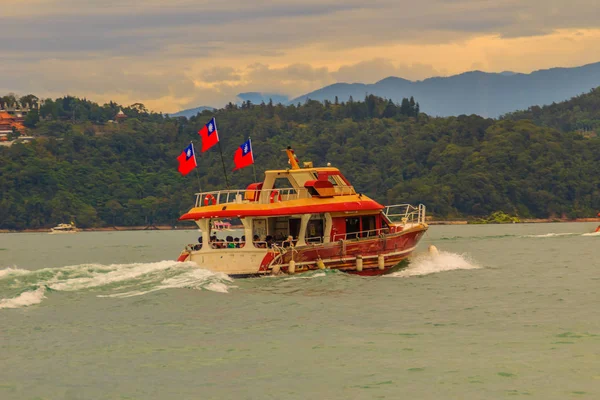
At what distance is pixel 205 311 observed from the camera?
3094 centimetres

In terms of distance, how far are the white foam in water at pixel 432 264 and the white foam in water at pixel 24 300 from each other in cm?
1333

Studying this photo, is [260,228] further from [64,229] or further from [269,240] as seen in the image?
[64,229]

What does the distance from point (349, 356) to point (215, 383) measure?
3.56m

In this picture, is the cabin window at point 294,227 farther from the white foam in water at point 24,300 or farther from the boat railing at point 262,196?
the white foam in water at point 24,300

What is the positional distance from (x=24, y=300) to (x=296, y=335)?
Answer: 11275mm

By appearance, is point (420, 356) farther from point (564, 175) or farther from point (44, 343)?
point (564, 175)

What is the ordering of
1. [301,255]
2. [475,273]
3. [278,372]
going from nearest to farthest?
1. [278,372]
2. [301,255]
3. [475,273]

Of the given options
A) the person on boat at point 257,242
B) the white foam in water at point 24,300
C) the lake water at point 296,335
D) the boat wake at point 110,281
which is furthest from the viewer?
the person on boat at point 257,242

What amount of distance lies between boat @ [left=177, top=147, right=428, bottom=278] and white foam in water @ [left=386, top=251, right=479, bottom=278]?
32.8 inches

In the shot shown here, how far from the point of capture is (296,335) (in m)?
26.8

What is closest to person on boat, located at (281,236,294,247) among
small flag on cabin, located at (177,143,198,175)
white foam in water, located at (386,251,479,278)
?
white foam in water, located at (386,251,479,278)

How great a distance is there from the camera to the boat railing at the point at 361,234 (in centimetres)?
4009

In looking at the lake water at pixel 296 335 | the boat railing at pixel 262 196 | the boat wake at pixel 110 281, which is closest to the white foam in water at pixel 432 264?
the lake water at pixel 296 335

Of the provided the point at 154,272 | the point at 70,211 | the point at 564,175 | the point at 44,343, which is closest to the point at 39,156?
the point at 70,211
